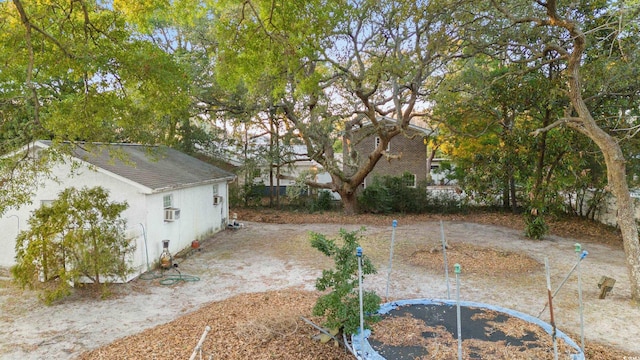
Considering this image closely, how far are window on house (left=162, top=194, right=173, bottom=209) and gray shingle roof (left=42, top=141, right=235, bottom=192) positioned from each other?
392 millimetres

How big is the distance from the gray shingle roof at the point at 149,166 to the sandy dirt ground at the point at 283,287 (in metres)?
2.48

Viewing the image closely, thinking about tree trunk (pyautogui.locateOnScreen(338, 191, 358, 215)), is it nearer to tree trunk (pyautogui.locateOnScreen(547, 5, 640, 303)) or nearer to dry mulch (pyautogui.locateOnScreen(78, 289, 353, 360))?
tree trunk (pyautogui.locateOnScreen(547, 5, 640, 303))

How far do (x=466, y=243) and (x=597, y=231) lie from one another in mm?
6556

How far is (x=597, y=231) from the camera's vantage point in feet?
50.6

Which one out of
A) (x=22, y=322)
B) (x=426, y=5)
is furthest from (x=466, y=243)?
(x=22, y=322)

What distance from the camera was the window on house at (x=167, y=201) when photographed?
11138 millimetres

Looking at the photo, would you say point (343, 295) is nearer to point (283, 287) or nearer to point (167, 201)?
point (283, 287)

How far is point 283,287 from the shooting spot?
348 inches

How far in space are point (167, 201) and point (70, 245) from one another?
3701mm

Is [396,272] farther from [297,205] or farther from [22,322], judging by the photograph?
[297,205]

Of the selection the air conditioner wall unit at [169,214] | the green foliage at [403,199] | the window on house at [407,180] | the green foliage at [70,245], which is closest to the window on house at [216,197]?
the air conditioner wall unit at [169,214]

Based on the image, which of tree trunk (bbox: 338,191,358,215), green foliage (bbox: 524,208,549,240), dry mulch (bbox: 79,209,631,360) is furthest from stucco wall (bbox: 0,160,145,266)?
green foliage (bbox: 524,208,549,240)

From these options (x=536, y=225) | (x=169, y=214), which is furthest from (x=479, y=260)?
(x=169, y=214)

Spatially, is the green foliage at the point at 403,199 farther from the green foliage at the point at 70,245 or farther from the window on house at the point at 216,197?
the green foliage at the point at 70,245
